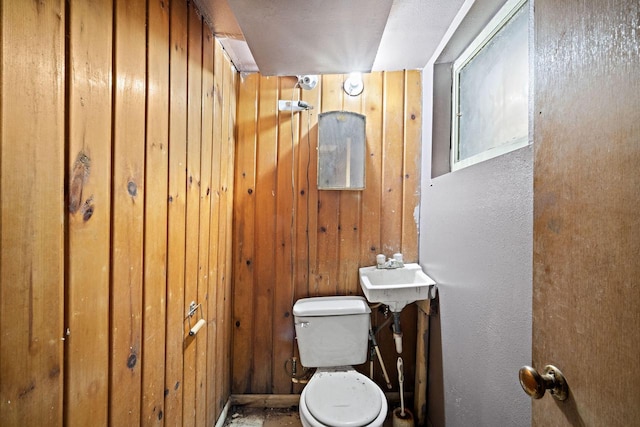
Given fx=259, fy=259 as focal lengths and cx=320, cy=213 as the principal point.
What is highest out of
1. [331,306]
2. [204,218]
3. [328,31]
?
[328,31]

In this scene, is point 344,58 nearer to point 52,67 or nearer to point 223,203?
point 223,203

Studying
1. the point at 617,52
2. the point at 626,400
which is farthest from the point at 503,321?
the point at 617,52

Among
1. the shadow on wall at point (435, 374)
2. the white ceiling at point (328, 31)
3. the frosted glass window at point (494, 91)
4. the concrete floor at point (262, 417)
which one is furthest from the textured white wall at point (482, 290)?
the concrete floor at point (262, 417)

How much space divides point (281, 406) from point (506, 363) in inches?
57.1

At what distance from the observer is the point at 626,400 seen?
0.36 metres

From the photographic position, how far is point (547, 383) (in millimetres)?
483

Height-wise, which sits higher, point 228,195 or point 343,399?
point 228,195

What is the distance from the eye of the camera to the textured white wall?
77cm

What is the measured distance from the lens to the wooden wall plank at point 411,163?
1.70 metres

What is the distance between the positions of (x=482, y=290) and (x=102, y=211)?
1257 millimetres

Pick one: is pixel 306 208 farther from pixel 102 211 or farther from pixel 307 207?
pixel 102 211

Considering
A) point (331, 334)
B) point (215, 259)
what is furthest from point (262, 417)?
point (215, 259)

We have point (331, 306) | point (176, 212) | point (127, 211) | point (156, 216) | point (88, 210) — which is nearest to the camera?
point (88, 210)

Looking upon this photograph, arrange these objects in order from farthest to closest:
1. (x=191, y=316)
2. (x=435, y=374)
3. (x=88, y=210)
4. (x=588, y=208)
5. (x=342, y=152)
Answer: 1. (x=342, y=152)
2. (x=435, y=374)
3. (x=191, y=316)
4. (x=88, y=210)
5. (x=588, y=208)
